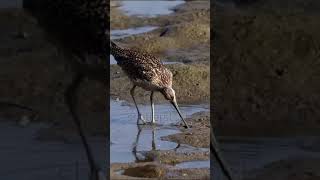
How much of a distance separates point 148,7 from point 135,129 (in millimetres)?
6968

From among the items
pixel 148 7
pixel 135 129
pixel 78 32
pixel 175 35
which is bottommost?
pixel 135 129

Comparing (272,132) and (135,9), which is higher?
(135,9)

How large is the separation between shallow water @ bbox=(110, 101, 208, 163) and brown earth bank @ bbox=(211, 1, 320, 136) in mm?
457

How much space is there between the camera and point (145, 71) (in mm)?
8727

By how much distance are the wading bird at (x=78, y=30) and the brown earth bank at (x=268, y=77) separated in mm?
2596

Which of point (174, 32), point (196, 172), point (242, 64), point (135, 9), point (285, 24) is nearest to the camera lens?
point (196, 172)

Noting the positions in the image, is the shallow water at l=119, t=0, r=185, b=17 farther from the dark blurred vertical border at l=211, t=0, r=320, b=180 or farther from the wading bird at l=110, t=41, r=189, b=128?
the wading bird at l=110, t=41, r=189, b=128

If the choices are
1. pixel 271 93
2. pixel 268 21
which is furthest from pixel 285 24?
pixel 271 93

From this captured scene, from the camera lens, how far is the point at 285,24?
1076 centimetres

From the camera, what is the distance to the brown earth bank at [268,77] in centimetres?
837

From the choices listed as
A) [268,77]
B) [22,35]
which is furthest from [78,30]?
[22,35]

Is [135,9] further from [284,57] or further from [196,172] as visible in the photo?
[196,172]

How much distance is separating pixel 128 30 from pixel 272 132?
19.1 ft

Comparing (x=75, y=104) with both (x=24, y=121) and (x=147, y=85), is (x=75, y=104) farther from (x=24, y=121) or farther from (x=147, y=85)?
(x=147, y=85)
